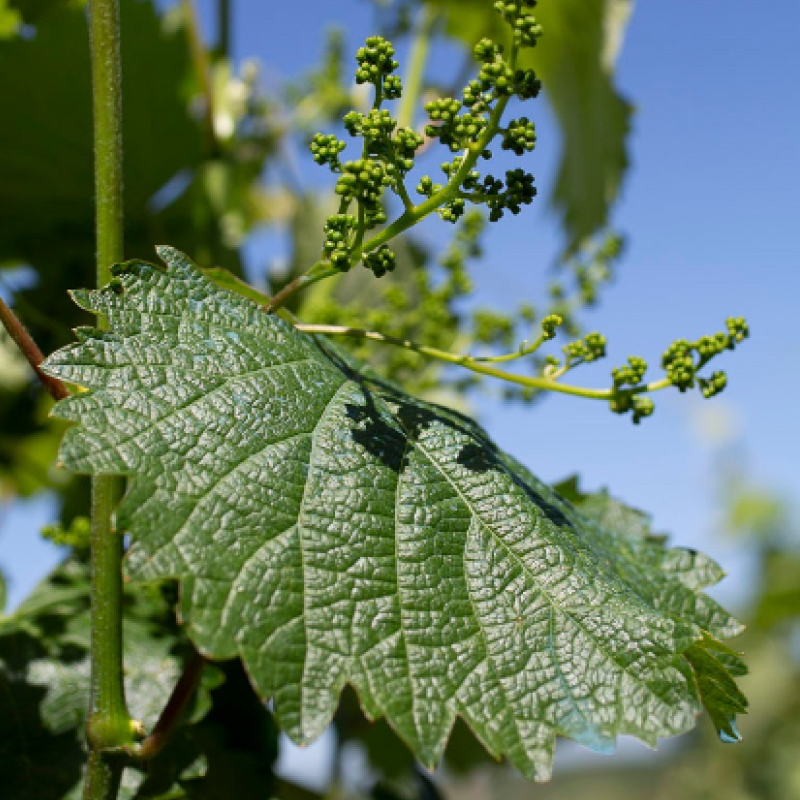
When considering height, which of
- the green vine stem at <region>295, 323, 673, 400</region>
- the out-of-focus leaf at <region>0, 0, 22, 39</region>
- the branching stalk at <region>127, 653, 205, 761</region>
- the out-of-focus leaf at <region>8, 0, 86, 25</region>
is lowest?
the branching stalk at <region>127, 653, 205, 761</region>

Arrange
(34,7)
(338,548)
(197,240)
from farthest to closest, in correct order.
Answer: (197,240), (34,7), (338,548)

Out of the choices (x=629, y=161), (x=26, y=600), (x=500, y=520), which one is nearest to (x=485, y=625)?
(x=500, y=520)

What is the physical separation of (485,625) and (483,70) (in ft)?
1.80

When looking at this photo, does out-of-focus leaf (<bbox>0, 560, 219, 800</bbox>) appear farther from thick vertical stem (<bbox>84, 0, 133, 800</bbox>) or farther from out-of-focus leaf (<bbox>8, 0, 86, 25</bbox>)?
out-of-focus leaf (<bbox>8, 0, 86, 25</bbox>)

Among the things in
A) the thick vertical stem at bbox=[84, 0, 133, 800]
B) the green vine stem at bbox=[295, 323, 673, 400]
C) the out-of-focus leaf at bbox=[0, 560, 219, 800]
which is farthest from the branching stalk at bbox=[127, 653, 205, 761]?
the green vine stem at bbox=[295, 323, 673, 400]

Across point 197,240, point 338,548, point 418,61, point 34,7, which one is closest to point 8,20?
point 34,7

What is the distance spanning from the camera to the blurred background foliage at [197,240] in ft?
4.52

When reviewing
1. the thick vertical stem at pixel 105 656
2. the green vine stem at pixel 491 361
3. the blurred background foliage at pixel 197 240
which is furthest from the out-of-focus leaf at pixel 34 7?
the thick vertical stem at pixel 105 656

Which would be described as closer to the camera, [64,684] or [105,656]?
[105,656]

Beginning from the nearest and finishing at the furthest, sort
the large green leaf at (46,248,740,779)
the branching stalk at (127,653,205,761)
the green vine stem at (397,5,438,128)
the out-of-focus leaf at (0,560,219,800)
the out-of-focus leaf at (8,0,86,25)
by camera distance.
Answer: the large green leaf at (46,248,740,779) → the branching stalk at (127,653,205,761) → the out-of-focus leaf at (0,560,219,800) → the out-of-focus leaf at (8,0,86,25) → the green vine stem at (397,5,438,128)

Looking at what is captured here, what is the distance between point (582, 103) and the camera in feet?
9.57

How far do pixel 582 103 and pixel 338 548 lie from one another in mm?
2256

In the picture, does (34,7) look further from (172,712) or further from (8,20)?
(172,712)

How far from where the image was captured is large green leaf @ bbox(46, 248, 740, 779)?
3.06 feet
